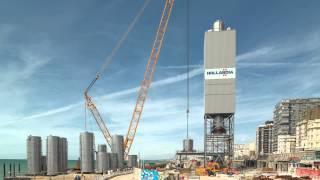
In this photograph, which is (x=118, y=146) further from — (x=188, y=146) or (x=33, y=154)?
(x=188, y=146)

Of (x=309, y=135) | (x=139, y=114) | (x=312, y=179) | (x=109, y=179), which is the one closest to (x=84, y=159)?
(x=109, y=179)

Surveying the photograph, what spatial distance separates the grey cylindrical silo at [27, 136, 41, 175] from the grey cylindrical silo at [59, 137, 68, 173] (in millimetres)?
6654

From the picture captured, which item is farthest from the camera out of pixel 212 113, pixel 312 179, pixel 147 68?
pixel 147 68

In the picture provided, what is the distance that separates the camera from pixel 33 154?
96812 mm

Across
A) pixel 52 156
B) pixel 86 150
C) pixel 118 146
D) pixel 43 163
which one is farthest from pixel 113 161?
pixel 43 163

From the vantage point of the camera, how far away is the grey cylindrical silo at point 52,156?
96.2 metres

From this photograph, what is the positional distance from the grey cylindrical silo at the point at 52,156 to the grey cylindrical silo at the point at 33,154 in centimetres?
323

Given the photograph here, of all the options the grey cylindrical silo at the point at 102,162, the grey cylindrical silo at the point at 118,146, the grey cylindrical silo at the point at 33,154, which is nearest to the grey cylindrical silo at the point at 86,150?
the grey cylindrical silo at the point at 102,162

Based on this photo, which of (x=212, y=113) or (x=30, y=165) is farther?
(x=212, y=113)

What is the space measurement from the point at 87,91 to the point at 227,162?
276ft

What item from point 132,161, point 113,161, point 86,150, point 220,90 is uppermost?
point 220,90

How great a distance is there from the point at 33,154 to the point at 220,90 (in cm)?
8082

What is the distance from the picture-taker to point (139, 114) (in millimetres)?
154375

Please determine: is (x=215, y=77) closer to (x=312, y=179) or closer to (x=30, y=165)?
(x=312, y=179)
